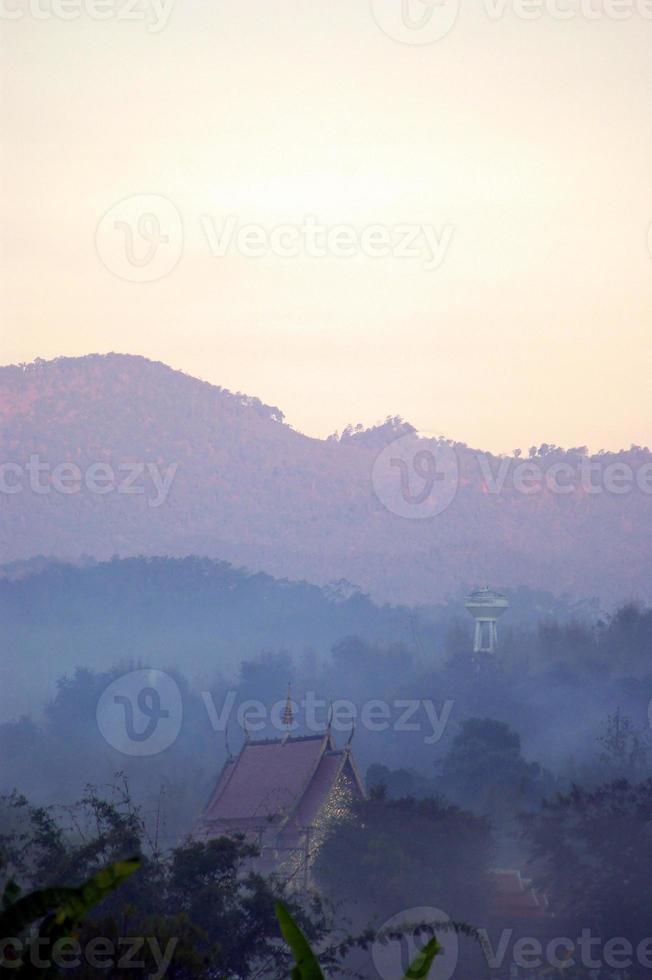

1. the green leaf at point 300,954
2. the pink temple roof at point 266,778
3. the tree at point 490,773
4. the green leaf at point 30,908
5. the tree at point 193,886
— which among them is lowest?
the tree at point 490,773

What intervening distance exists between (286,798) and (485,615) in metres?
49.5

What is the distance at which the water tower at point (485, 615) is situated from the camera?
3612 inches

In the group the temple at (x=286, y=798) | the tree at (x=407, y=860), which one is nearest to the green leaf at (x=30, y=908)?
the tree at (x=407, y=860)

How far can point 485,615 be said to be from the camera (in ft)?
302

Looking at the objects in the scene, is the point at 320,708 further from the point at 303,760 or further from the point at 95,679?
the point at 303,760

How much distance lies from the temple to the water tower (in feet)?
146

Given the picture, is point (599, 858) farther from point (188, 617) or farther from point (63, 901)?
point (188, 617)

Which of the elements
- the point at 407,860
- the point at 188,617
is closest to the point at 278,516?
the point at 188,617

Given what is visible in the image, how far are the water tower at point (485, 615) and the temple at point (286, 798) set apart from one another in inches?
1747

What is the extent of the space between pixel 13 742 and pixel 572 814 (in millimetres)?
49961

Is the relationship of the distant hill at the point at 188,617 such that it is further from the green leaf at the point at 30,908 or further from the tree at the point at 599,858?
the green leaf at the point at 30,908

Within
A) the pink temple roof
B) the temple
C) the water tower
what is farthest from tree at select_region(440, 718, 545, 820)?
the water tower

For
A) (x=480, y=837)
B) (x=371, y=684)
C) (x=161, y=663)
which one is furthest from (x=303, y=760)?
(x=161, y=663)

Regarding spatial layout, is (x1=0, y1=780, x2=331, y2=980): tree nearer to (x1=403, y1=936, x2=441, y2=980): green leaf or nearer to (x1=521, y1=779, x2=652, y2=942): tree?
(x1=521, y1=779, x2=652, y2=942): tree
